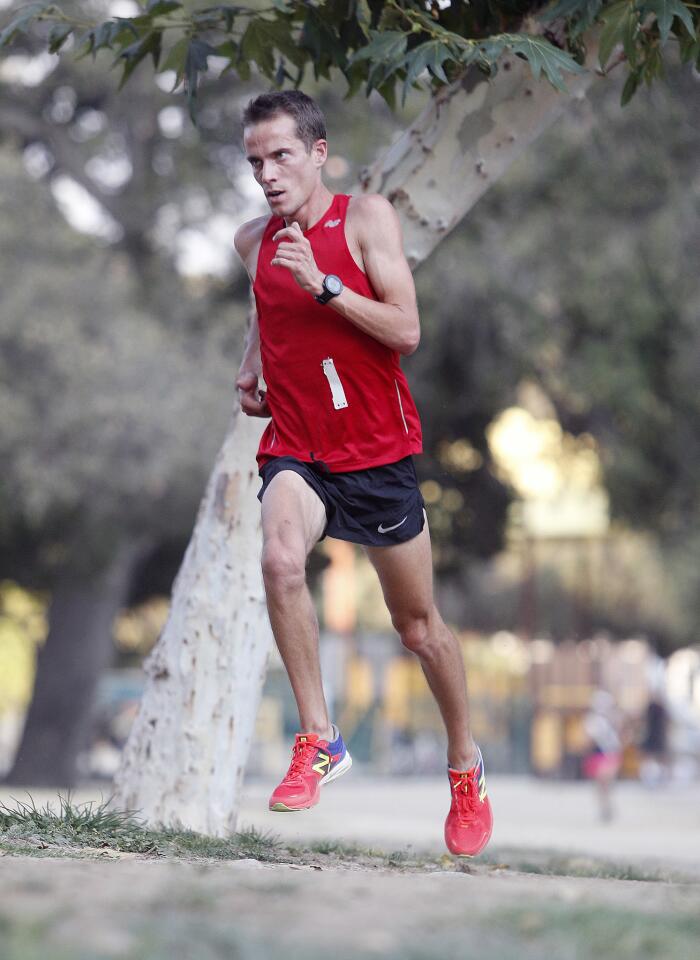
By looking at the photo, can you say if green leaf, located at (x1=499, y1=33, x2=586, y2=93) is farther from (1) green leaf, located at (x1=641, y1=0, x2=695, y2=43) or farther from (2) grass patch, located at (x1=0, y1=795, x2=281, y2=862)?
(2) grass patch, located at (x1=0, y1=795, x2=281, y2=862)

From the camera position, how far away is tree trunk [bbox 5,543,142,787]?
73.9ft

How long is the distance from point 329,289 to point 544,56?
4.82 feet

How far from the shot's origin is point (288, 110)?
4887 millimetres

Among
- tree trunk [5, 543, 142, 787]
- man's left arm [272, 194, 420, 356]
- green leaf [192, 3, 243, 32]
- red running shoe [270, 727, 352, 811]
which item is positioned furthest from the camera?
tree trunk [5, 543, 142, 787]

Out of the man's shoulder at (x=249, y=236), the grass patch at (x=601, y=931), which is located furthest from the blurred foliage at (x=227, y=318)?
the grass patch at (x=601, y=931)

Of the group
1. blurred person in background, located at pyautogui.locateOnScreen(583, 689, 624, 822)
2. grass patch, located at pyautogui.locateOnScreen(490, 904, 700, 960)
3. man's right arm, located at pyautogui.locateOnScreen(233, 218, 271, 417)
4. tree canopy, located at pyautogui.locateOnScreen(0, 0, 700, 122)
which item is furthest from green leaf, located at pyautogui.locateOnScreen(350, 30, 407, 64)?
blurred person in background, located at pyautogui.locateOnScreen(583, 689, 624, 822)

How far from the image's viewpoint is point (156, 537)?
2203 cm

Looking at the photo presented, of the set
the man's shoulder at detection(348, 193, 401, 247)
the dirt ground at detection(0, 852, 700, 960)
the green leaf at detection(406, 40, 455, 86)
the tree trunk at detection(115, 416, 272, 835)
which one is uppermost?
the green leaf at detection(406, 40, 455, 86)

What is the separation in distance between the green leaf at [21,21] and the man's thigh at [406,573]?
2.63 meters

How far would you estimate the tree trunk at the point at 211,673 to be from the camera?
642 centimetres

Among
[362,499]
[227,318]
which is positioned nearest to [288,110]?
[362,499]

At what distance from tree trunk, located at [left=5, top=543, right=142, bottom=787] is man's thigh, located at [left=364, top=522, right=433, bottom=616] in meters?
17.6

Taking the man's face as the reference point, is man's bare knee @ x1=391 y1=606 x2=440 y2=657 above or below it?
below

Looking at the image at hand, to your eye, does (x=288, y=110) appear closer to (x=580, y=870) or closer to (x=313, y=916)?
(x=313, y=916)
